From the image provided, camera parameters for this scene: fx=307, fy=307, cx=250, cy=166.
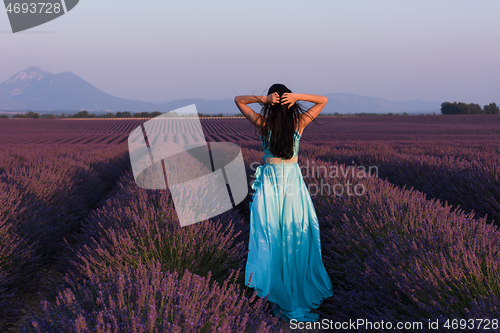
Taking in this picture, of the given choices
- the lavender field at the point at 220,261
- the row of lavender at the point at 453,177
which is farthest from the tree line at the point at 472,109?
the lavender field at the point at 220,261

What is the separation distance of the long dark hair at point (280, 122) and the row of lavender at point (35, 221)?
2.14 meters

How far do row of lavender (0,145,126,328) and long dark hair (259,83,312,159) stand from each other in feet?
7.03

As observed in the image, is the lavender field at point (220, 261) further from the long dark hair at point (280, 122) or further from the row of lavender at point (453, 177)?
the long dark hair at point (280, 122)

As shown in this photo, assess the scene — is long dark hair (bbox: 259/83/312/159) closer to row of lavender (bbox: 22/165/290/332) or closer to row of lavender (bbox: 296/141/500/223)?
row of lavender (bbox: 22/165/290/332)

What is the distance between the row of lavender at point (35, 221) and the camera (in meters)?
2.52

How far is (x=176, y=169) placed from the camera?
402 cm

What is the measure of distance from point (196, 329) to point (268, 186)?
126 centimetres

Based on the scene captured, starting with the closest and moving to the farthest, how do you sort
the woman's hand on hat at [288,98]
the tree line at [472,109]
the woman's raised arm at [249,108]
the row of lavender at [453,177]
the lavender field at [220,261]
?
the lavender field at [220,261] → the woman's hand on hat at [288,98] → the woman's raised arm at [249,108] → the row of lavender at [453,177] → the tree line at [472,109]

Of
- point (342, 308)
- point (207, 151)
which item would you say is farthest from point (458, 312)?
point (207, 151)

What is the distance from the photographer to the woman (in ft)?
7.31

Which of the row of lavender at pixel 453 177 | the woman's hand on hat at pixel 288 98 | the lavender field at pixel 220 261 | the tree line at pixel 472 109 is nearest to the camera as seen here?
the lavender field at pixel 220 261

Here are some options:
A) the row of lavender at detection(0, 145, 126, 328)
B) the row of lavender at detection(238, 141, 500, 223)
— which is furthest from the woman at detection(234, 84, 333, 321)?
the row of lavender at detection(0, 145, 126, 328)

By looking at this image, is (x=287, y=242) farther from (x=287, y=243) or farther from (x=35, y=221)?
(x=35, y=221)

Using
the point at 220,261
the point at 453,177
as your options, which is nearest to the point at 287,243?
the point at 220,261
